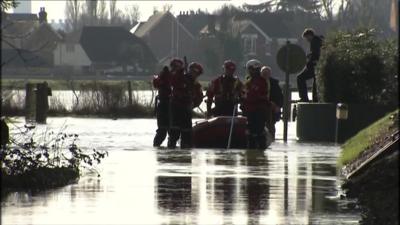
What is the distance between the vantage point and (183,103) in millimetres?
27266

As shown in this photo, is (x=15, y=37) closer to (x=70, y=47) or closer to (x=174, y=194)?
(x=174, y=194)

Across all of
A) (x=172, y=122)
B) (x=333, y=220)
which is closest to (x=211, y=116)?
(x=172, y=122)

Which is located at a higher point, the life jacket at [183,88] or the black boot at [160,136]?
the life jacket at [183,88]

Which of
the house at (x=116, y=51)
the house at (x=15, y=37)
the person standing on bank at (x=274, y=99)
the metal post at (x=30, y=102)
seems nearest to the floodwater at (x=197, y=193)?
the house at (x=15, y=37)

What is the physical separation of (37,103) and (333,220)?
90.8 feet

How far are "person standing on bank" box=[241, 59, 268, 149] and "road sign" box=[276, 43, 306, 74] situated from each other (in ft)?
12.5

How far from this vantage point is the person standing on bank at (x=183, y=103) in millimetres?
27141

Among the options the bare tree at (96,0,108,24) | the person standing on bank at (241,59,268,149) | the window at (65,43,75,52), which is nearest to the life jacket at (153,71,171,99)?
the person standing on bank at (241,59,268,149)

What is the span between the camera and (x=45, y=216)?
14.5m

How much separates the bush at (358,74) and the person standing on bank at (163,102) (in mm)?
3555

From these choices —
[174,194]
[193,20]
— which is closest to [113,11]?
[193,20]

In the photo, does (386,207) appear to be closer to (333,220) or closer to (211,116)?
(333,220)

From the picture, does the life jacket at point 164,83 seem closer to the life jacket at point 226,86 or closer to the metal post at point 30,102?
the life jacket at point 226,86

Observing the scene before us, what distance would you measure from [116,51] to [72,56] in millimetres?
4318
